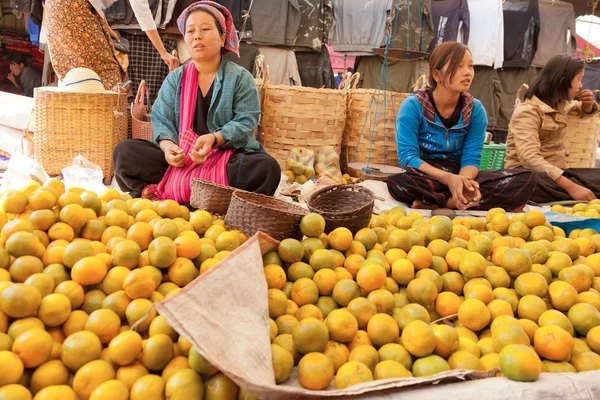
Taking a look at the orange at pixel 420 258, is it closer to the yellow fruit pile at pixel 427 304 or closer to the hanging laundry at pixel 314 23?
the yellow fruit pile at pixel 427 304

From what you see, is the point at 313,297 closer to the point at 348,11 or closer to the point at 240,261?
the point at 240,261

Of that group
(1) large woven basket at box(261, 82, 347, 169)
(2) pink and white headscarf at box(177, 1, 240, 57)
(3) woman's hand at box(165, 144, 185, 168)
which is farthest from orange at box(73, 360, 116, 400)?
(1) large woven basket at box(261, 82, 347, 169)

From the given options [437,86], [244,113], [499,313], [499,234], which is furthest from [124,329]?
[437,86]

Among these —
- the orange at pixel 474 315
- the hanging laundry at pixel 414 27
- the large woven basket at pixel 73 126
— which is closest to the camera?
the orange at pixel 474 315

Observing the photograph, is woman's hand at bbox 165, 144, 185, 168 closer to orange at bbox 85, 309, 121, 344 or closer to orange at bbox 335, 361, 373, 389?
orange at bbox 85, 309, 121, 344

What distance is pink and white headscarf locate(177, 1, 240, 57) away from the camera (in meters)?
2.62

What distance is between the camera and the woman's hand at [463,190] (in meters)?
2.89

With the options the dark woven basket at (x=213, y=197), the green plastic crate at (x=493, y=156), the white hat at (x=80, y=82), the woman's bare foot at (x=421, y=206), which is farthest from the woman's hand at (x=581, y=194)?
the white hat at (x=80, y=82)

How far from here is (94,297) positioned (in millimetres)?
1078

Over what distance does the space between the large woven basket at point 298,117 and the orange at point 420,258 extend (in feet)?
10.1

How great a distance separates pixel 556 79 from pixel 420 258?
10.2ft

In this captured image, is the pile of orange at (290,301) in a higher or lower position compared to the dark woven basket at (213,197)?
lower

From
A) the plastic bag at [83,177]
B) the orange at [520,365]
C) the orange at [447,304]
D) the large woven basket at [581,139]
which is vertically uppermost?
the large woven basket at [581,139]

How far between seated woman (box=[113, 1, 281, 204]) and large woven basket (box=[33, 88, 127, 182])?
75 cm
